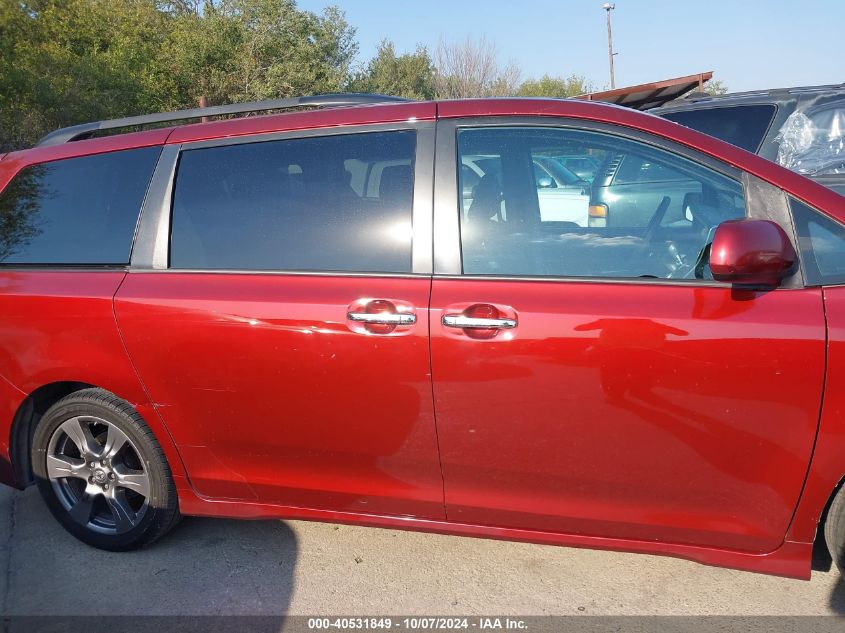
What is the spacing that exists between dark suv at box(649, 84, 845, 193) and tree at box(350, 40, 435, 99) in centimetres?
2517

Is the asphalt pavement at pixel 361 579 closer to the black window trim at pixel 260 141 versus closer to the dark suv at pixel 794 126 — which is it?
the black window trim at pixel 260 141

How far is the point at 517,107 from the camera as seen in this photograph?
2547 millimetres

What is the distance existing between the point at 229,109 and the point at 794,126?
4372 millimetres

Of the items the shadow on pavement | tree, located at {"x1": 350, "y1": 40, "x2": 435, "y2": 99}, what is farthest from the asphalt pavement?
tree, located at {"x1": 350, "y1": 40, "x2": 435, "y2": 99}

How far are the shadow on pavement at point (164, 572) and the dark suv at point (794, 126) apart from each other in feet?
14.7

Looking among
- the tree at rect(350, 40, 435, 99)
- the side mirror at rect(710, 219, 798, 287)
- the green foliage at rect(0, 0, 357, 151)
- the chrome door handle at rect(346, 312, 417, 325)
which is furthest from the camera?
the tree at rect(350, 40, 435, 99)

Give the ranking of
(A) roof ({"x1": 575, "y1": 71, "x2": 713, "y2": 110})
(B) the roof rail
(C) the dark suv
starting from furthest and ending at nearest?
(A) roof ({"x1": 575, "y1": 71, "x2": 713, "y2": 110}), (C) the dark suv, (B) the roof rail

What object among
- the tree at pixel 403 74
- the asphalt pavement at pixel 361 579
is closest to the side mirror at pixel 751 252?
the asphalt pavement at pixel 361 579

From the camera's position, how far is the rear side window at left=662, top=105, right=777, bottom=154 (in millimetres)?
5441

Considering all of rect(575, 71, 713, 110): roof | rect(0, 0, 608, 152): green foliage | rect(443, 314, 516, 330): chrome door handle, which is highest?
rect(0, 0, 608, 152): green foliage

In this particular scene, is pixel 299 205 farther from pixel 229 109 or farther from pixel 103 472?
pixel 103 472

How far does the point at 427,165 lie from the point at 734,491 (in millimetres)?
1504

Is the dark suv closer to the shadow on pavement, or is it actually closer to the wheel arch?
the shadow on pavement

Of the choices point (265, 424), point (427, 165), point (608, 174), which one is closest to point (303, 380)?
point (265, 424)
